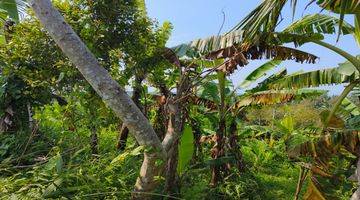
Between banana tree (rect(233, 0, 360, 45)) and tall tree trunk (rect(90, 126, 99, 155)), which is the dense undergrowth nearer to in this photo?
tall tree trunk (rect(90, 126, 99, 155))

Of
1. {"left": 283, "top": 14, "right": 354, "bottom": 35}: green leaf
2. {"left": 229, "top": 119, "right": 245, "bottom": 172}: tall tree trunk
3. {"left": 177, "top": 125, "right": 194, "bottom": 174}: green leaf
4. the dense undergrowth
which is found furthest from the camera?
{"left": 229, "top": 119, "right": 245, "bottom": 172}: tall tree trunk

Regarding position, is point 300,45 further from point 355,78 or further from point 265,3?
point 265,3

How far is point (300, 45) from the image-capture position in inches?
222

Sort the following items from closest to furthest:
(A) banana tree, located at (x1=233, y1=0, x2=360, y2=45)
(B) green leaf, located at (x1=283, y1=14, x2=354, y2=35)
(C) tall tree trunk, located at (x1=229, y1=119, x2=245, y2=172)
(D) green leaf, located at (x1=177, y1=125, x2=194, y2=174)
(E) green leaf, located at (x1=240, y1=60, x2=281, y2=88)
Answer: (A) banana tree, located at (x1=233, y1=0, x2=360, y2=45), (D) green leaf, located at (x1=177, y1=125, x2=194, y2=174), (B) green leaf, located at (x1=283, y1=14, x2=354, y2=35), (C) tall tree trunk, located at (x1=229, y1=119, x2=245, y2=172), (E) green leaf, located at (x1=240, y1=60, x2=281, y2=88)

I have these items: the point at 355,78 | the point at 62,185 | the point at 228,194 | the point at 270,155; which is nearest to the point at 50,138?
the point at 62,185

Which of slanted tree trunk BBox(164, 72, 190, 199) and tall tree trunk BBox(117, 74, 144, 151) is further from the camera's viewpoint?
tall tree trunk BBox(117, 74, 144, 151)

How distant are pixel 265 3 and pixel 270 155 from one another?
7535mm

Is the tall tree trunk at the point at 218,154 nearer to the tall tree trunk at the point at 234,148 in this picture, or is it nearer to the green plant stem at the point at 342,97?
the tall tree trunk at the point at 234,148

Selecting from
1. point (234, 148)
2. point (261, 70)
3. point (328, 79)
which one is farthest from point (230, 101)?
point (328, 79)

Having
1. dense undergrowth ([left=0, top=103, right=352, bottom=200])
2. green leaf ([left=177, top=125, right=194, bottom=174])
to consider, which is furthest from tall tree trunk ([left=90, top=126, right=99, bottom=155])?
green leaf ([left=177, top=125, right=194, bottom=174])

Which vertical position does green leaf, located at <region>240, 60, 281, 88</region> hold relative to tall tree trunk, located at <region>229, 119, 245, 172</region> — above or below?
above

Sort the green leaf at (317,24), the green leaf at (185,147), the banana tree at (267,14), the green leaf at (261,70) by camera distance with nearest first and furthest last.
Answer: the banana tree at (267,14)
the green leaf at (185,147)
the green leaf at (317,24)
the green leaf at (261,70)

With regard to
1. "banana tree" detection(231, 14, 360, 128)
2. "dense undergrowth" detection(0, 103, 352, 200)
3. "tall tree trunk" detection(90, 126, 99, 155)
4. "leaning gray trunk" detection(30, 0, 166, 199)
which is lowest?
"dense undergrowth" detection(0, 103, 352, 200)

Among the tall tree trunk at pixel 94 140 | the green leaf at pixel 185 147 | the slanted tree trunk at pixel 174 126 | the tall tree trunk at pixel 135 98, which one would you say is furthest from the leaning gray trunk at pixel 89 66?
the tall tree trunk at pixel 135 98
